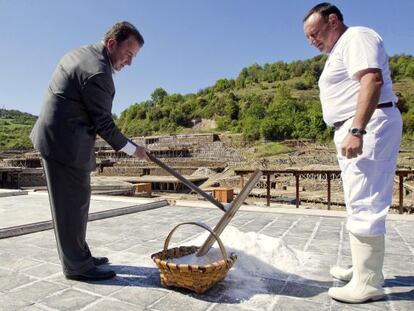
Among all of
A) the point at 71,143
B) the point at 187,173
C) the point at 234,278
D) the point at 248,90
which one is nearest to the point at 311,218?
the point at 234,278

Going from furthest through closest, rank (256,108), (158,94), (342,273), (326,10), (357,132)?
(158,94)
(256,108)
(342,273)
(326,10)
(357,132)

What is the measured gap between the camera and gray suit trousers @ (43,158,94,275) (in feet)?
6.77

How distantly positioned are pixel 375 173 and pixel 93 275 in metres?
1.68

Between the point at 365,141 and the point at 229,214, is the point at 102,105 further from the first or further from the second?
the point at 365,141

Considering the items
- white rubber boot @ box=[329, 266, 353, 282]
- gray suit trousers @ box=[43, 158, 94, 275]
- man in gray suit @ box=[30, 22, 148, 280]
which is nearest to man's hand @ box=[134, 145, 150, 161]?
man in gray suit @ box=[30, 22, 148, 280]

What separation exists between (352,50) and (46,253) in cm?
257

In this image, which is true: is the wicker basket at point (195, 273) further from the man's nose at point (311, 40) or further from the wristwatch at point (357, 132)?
the man's nose at point (311, 40)

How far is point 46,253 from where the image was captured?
2.75 m

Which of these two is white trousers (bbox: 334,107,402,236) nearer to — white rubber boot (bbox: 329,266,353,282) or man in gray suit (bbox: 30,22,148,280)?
white rubber boot (bbox: 329,266,353,282)

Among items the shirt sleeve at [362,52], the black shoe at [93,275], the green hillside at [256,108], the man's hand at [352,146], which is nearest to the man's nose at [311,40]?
the shirt sleeve at [362,52]

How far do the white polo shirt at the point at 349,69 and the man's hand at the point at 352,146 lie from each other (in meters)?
0.21

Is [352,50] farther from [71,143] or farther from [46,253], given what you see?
[46,253]

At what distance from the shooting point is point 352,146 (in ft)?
5.28

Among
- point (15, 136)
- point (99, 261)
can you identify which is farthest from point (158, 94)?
point (99, 261)
